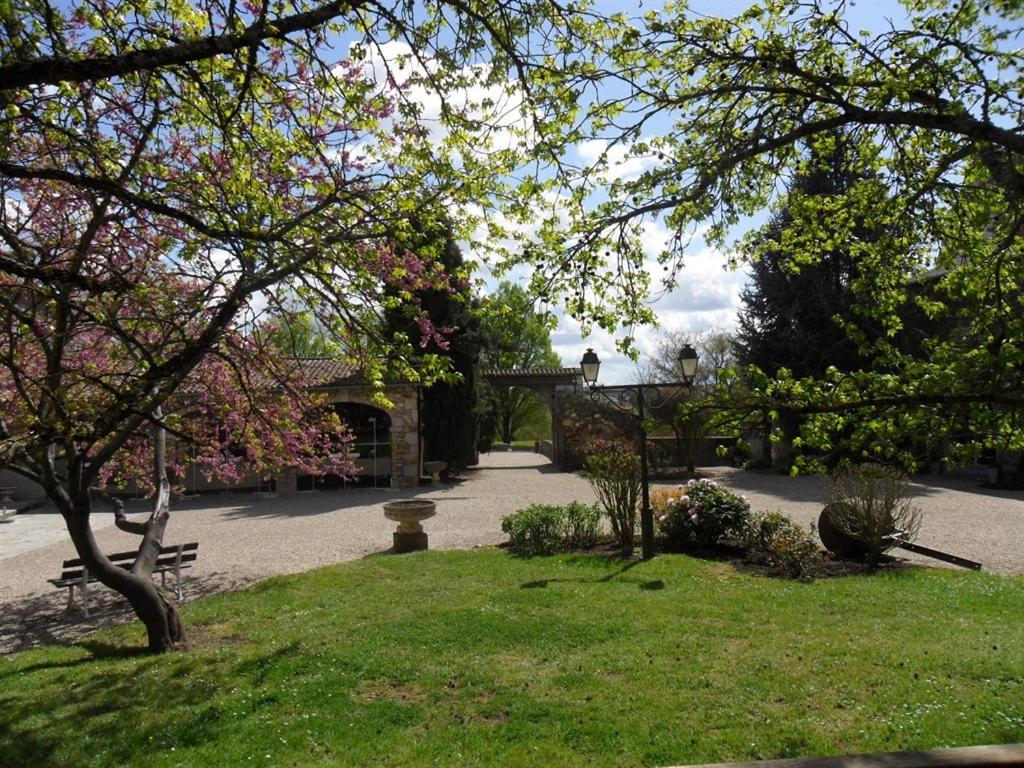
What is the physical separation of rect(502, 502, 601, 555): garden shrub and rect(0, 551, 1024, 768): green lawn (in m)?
2.39

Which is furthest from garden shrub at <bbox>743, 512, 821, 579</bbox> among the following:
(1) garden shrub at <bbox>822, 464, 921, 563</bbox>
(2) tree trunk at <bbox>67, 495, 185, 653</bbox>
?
(2) tree trunk at <bbox>67, 495, 185, 653</bbox>

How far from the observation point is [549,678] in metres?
5.55

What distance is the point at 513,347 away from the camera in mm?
5941

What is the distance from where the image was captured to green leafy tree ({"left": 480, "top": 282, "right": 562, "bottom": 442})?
5.32 meters

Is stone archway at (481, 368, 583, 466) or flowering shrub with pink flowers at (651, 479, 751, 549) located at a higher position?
stone archway at (481, 368, 583, 466)

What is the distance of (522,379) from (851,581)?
23.5 meters

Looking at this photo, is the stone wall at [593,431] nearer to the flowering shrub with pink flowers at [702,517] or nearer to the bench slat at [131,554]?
the flowering shrub with pink flowers at [702,517]

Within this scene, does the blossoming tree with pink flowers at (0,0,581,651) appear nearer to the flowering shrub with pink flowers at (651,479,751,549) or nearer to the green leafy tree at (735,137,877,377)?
the flowering shrub with pink flowers at (651,479,751,549)

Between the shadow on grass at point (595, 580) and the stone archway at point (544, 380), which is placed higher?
the stone archway at point (544, 380)

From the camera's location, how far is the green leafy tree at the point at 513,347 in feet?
17.5

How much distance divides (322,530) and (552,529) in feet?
18.0

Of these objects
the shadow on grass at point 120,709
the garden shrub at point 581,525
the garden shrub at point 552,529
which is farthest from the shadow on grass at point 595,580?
the shadow on grass at point 120,709

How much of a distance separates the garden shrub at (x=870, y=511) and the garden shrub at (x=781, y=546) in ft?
1.99

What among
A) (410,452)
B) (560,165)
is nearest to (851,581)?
(560,165)
